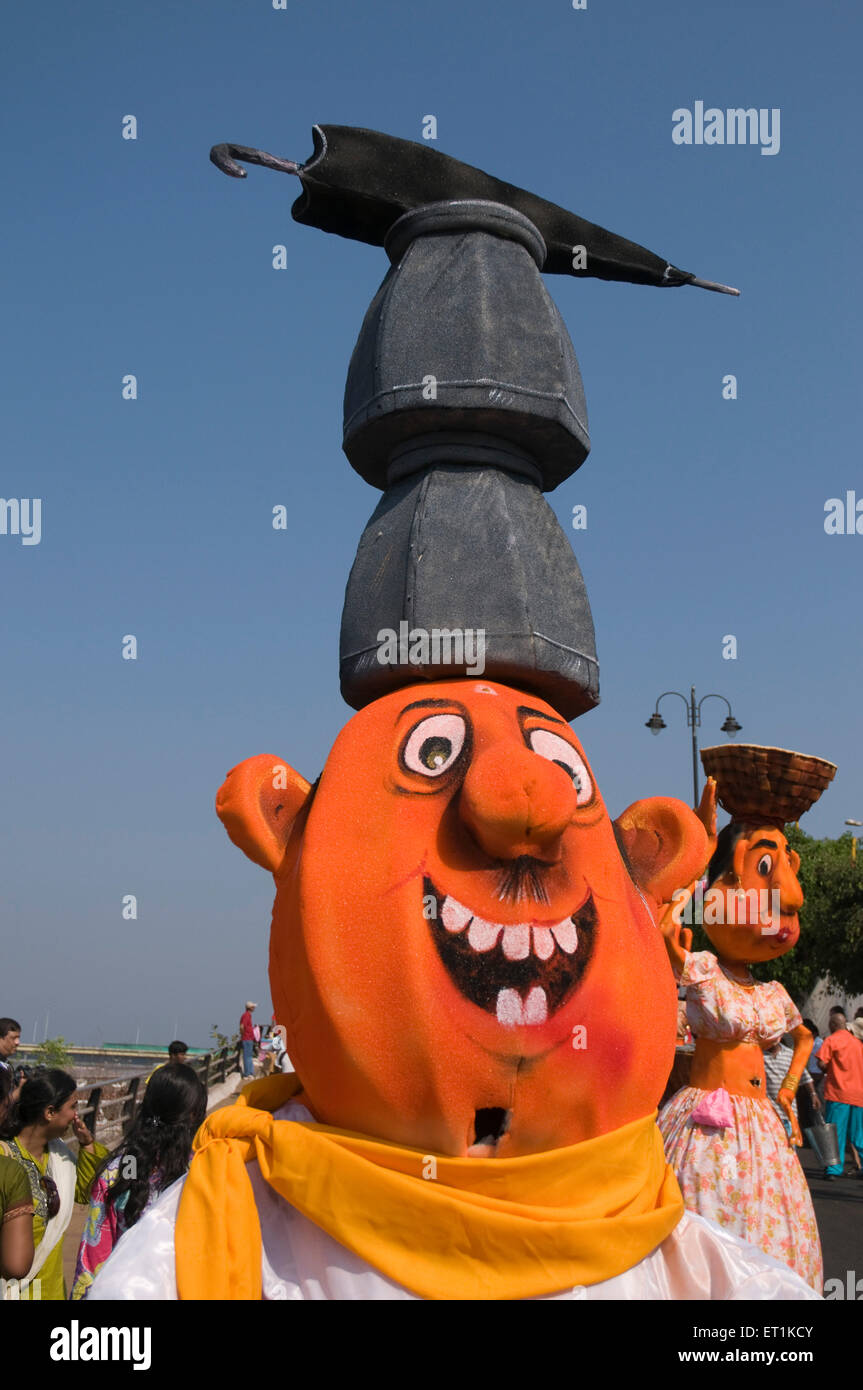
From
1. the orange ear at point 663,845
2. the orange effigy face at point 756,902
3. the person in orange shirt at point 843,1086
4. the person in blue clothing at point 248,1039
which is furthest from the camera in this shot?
the person in blue clothing at point 248,1039

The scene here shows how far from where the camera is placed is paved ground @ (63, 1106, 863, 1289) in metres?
6.84

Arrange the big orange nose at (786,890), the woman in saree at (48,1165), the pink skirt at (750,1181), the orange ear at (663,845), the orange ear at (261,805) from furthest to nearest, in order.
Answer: the big orange nose at (786,890)
the pink skirt at (750,1181)
the woman in saree at (48,1165)
the orange ear at (663,845)
the orange ear at (261,805)

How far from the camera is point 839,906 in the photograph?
74.1 ft

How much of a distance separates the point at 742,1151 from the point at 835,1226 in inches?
157

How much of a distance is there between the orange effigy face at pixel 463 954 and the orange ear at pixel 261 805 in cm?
14

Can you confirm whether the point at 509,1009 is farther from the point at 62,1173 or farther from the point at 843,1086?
the point at 843,1086

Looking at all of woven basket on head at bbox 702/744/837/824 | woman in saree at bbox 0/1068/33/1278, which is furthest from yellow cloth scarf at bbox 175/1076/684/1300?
woven basket on head at bbox 702/744/837/824

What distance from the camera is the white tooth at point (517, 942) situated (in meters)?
2.56

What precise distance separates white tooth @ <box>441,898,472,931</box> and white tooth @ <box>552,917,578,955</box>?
203mm

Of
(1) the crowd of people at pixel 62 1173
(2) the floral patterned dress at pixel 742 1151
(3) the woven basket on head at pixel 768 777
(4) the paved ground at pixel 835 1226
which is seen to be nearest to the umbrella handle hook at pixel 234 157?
(1) the crowd of people at pixel 62 1173

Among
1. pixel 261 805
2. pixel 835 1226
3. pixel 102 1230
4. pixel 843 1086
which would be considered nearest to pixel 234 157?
pixel 261 805

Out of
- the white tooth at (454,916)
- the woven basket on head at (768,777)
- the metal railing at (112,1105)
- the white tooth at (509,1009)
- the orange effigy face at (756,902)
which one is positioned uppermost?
the woven basket on head at (768,777)

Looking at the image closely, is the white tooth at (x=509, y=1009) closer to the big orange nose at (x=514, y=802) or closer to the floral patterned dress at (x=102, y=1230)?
the big orange nose at (x=514, y=802)
